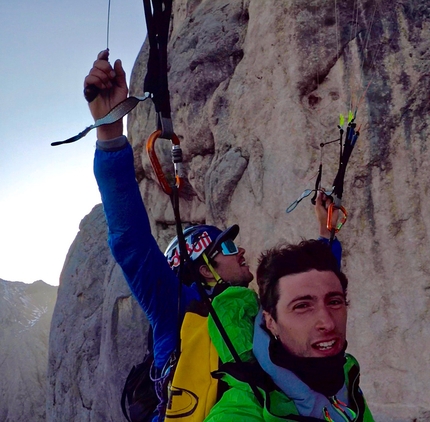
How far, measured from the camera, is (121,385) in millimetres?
9180

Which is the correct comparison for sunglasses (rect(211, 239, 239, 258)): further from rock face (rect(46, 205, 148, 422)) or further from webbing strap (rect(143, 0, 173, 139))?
rock face (rect(46, 205, 148, 422))

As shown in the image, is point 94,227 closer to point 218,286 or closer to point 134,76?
point 134,76

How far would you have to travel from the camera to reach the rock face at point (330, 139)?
513cm

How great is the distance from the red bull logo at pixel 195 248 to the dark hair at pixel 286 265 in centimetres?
87

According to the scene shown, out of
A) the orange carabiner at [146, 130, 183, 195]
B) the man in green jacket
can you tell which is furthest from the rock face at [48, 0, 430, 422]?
the orange carabiner at [146, 130, 183, 195]

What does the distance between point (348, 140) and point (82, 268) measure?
1013 cm

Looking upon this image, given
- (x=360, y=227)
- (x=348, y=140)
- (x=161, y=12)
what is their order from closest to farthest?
1. (x=161, y=12)
2. (x=348, y=140)
3. (x=360, y=227)

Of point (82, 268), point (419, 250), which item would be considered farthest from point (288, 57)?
point (82, 268)

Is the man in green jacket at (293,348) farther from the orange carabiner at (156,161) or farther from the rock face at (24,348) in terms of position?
the rock face at (24,348)

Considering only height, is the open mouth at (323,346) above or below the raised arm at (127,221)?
below

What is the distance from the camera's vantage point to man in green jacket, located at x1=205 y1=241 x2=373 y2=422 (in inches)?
66.7

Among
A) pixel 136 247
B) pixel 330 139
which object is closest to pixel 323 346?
pixel 136 247

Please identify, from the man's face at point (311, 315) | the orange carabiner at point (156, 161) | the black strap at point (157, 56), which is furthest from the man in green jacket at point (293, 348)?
the black strap at point (157, 56)

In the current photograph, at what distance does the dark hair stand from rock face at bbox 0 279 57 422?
27098mm
